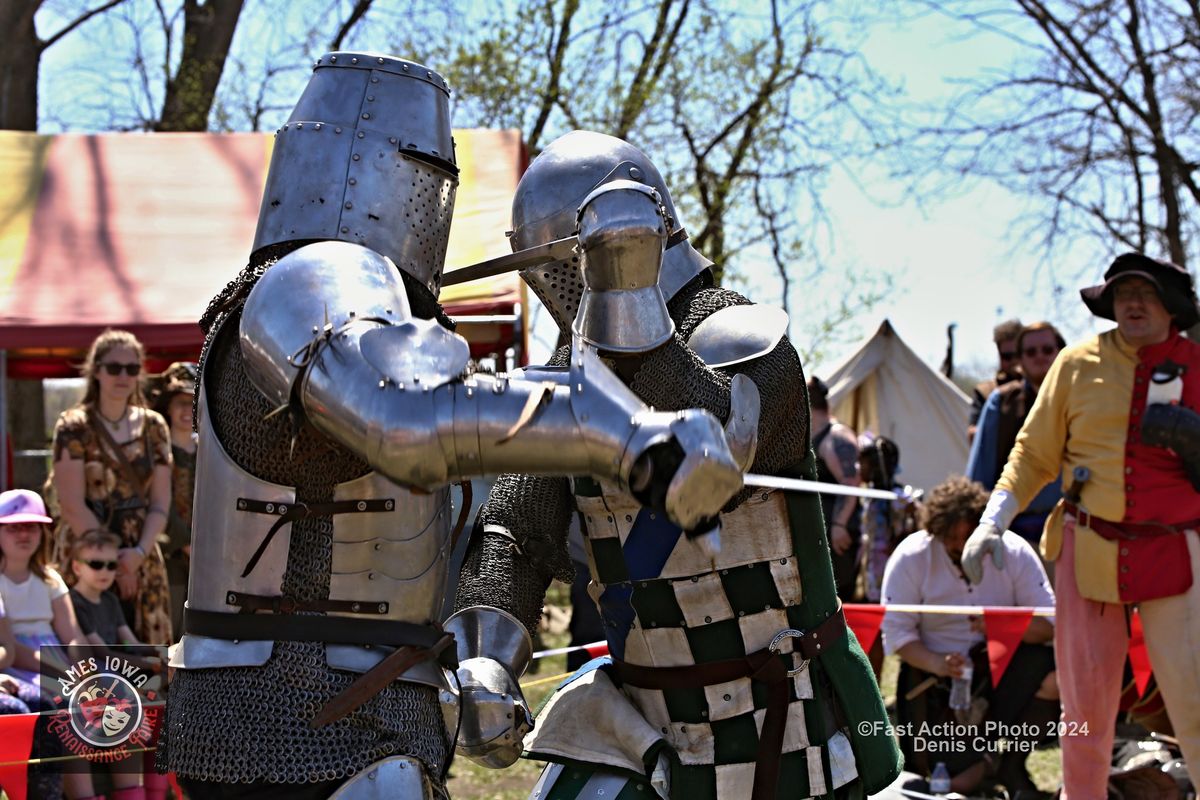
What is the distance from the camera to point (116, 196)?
328 inches

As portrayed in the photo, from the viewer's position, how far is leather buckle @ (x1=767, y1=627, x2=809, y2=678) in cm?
302

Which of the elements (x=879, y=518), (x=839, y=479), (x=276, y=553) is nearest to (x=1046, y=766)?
(x=839, y=479)

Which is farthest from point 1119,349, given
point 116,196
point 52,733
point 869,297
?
point 869,297

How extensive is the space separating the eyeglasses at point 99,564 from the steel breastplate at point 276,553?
345cm

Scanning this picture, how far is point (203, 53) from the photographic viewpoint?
1411cm

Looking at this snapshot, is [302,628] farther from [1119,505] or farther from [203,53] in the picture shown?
[203,53]

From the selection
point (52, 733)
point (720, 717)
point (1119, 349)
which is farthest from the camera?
point (1119, 349)

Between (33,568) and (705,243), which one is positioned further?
(705,243)

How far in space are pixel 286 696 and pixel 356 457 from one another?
1.31 ft

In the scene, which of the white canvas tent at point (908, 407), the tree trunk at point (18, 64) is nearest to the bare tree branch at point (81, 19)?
the tree trunk at point (18, 64)

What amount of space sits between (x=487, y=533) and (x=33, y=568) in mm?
2872

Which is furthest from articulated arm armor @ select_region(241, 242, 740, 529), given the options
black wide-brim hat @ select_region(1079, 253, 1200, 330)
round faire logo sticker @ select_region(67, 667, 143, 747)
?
black wide-brim hat @ select_region(1079, 253, 1200, 330)

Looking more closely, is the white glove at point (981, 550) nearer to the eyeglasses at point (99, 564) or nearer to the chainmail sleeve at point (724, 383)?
the chainmail sleeve at point (724, 383)

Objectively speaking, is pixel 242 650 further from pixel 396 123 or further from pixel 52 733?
pixel 52 733
